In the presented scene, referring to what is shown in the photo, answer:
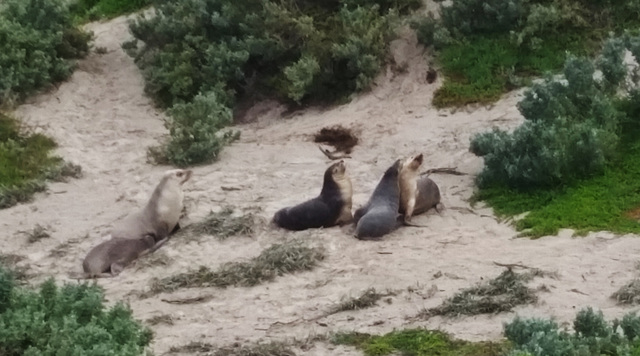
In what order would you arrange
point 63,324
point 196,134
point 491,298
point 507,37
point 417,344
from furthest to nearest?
point 507,37 → point 196,134 → point 491,298 → point 417,344 → point 63,324

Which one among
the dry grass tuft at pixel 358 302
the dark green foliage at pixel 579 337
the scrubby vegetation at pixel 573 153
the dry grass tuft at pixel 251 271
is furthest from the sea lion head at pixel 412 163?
the dark green foliage at pixel 579 337

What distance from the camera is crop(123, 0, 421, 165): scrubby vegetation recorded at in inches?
512

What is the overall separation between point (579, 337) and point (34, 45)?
10.1m

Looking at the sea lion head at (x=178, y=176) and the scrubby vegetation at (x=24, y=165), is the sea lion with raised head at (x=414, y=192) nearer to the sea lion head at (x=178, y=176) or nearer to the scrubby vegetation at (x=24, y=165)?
the sea lion head at (x=178, y=176)

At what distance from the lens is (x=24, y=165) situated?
11680 mm

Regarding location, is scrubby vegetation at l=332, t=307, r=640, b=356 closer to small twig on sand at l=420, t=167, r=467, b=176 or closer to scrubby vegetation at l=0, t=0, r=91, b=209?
small twig on sand at l=420, t=167, r=467, b=176

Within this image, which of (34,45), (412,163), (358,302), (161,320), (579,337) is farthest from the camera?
(34,45)

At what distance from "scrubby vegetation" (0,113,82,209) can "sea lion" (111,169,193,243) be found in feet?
4.96

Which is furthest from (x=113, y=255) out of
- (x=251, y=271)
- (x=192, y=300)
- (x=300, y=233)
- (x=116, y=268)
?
(x=300, y=233)

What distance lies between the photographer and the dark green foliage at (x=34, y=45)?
13555 millimetres

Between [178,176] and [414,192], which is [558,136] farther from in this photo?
[178,176]

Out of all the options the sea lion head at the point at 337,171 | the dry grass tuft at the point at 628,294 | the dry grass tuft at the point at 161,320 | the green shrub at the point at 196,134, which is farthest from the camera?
the green shrub at the point at 196,134

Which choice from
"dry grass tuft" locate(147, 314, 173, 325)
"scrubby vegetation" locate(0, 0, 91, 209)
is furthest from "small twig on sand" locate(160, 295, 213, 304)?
"scrubby vegetation" locate(0, 0, 91, 209)

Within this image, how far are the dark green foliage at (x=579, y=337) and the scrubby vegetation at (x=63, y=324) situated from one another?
2.20 m
